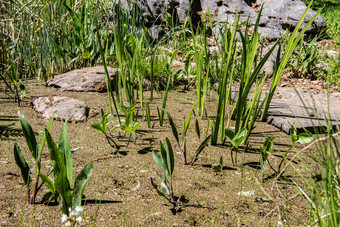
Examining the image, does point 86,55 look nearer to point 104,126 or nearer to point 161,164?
point 104,126

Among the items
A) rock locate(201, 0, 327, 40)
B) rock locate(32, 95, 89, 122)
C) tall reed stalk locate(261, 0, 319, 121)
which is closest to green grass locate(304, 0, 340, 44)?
rock locate(201, 0, 327, 40)

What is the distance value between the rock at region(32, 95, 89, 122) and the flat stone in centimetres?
117

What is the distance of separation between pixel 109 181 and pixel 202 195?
0.37 m

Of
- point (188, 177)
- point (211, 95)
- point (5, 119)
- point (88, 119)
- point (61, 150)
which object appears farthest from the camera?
point (211, 95)

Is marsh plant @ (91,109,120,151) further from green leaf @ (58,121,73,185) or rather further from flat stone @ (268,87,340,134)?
flat stone @ (268,87,340,134)

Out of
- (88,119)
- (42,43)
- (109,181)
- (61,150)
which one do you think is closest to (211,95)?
(88,119)

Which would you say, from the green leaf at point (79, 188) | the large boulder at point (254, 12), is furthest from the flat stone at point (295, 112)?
the large boulder at point (254, 12)

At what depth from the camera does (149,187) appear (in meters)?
1.46

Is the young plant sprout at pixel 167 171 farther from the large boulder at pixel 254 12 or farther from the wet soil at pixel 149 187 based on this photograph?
the large boulder at pixel 254 12

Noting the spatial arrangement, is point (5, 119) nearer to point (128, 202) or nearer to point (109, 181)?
point (109, 181)

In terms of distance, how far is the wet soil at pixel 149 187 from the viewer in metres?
1.23

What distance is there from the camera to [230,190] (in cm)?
147

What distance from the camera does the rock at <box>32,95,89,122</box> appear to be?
7.04 ft

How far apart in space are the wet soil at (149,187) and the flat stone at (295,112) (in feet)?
0.42
